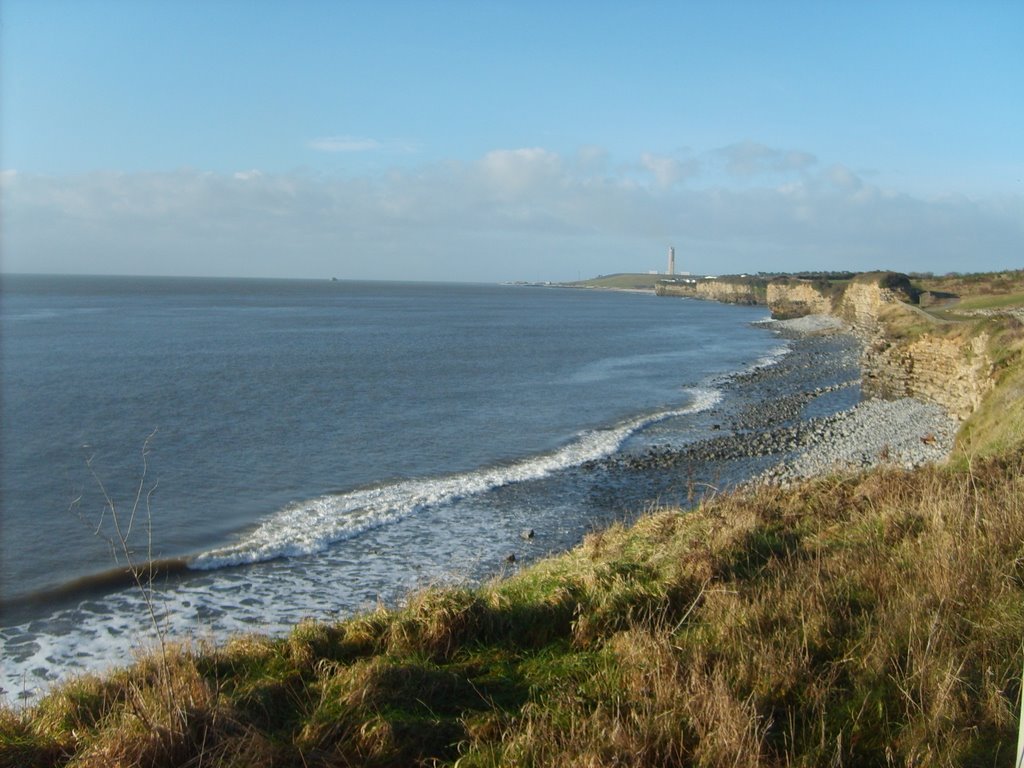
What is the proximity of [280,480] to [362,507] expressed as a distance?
3.75 metres

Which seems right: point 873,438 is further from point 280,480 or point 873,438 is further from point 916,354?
point 280,480

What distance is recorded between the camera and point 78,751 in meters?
4.75

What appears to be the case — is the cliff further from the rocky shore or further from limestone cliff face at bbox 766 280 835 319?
limestone cliff face at bbox 766 280 835 319

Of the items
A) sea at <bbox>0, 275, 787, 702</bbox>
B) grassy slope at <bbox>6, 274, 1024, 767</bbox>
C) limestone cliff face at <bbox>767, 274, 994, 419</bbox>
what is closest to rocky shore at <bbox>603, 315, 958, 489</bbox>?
limestone cliff face at <bbox>767, 274, 994, 419</bbox>

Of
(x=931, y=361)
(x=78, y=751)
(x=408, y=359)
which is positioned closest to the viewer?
(x=78, y=751)

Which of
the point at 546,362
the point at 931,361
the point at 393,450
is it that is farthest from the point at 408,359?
the point at 931,361

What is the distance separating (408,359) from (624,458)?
31711mm

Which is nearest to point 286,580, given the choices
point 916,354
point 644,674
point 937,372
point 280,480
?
point 280,480

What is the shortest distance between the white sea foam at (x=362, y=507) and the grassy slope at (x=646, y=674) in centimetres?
980

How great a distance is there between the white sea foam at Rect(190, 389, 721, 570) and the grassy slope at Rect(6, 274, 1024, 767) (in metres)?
9.80

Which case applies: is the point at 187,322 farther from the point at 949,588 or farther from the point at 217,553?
the point at 949,588

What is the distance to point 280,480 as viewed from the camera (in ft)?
72.7

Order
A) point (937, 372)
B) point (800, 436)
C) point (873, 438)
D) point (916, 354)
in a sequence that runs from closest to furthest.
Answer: point (873, 438), point (800, 436), point (937, 372), point (916, 354)

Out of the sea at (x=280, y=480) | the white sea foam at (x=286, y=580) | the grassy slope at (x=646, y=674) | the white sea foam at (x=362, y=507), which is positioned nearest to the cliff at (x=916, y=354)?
the sea at (x=280, y=480)
